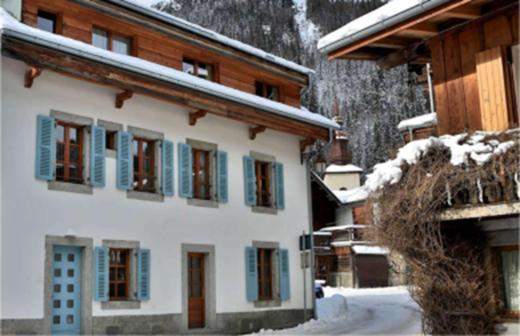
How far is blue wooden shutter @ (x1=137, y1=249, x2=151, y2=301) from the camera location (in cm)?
1548

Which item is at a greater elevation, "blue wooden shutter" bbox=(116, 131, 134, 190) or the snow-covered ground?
"blue wooden shutter" bbox=(116, 131, 134, 190)

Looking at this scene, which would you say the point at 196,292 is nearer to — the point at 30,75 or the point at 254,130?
the point at 254,130

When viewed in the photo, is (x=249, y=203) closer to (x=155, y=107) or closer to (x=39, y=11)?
(x=155, y=107)

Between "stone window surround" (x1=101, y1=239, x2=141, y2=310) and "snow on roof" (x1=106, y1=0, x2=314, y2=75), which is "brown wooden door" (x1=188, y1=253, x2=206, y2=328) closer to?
"stone window surround" (x1=101, y1=239, x2=141, y2=310)

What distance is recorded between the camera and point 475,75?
10.2m

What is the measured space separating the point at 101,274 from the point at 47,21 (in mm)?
5958

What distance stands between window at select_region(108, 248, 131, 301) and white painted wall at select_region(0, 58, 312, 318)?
424mm

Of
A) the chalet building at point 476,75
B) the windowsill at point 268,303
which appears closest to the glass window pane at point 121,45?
the chalet building at point 476,75

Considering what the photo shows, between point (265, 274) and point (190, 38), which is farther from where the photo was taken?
point (265, 274)

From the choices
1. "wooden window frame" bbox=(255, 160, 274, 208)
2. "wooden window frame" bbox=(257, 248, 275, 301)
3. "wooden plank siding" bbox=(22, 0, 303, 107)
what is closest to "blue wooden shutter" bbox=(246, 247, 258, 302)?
"wooden window frame" bbox=(257, 248, 275, 301)

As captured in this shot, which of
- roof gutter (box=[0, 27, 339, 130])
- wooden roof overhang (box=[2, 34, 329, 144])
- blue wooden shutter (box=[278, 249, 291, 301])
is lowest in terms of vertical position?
blue wooden shutter (box=[278, 249, 291, 301])

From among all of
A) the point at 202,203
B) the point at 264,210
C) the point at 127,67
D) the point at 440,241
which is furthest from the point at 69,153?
the point at 440,241

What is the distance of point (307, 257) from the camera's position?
63.6 feet

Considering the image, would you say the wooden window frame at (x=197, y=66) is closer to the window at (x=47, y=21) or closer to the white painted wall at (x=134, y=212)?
the white painted wall at (x=134, y=212)
